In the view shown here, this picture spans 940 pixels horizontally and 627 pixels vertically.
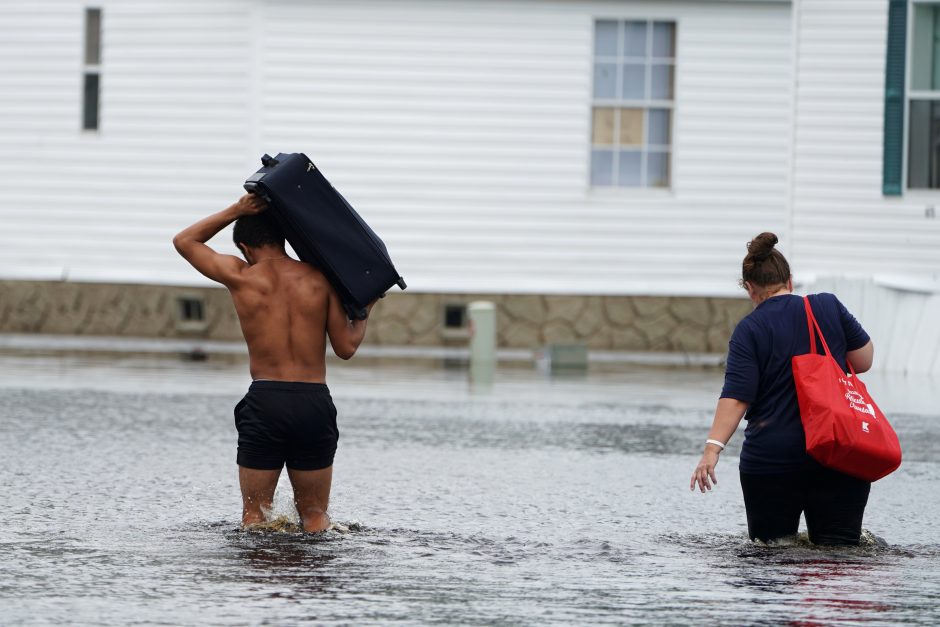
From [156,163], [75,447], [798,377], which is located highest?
[156,163]

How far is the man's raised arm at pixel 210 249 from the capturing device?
7.01 m

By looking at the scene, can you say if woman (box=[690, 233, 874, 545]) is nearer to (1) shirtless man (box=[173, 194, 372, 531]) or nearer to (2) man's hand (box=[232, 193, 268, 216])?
(1) shirtless man (box=[173, 194, 372, 531])

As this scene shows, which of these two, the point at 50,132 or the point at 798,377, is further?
the point at 50,132

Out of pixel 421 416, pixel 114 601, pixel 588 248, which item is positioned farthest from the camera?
pixel 588 248

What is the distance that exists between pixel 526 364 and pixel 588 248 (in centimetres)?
248

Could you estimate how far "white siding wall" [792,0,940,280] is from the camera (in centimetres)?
1983

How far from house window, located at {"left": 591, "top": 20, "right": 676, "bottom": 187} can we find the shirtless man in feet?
50.5

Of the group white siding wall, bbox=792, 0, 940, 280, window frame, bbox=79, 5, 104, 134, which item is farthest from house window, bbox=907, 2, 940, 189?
window frame, bbox=79, 5, 104, 134

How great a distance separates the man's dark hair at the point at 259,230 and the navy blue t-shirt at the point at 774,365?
1.99 m

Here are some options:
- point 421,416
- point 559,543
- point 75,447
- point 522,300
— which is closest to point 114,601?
point 559,543

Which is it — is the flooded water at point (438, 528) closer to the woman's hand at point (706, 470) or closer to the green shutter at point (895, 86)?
the woman's hand at point (706, 470)

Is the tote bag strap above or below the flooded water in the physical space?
above

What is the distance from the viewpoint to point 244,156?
22438mm

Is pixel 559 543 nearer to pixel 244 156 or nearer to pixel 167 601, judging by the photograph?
pixel 167 601
